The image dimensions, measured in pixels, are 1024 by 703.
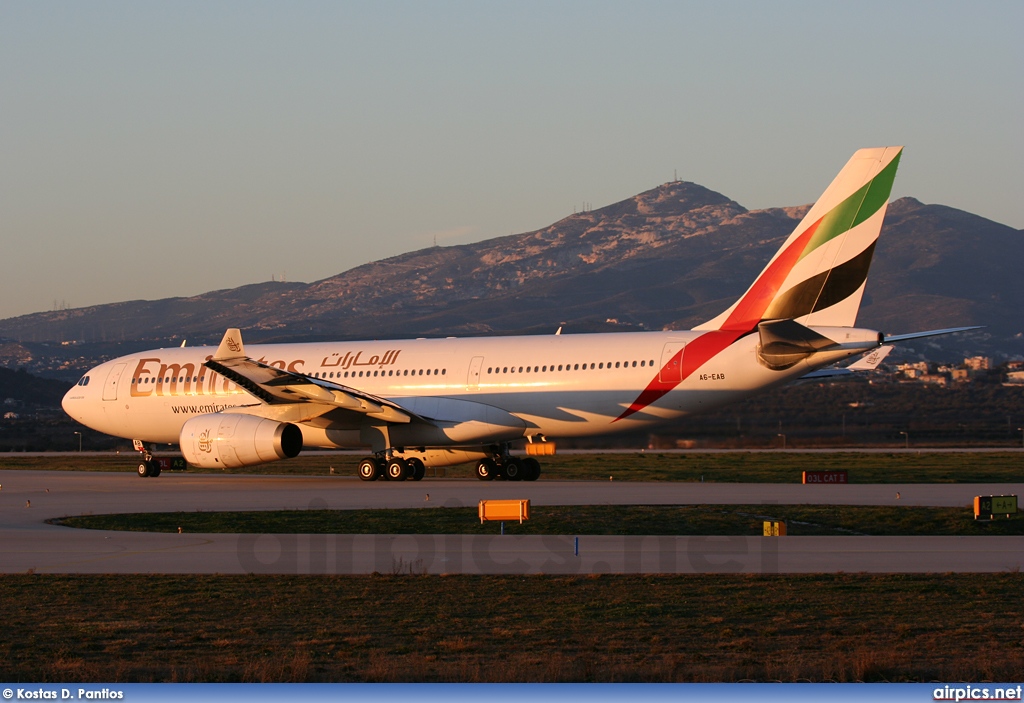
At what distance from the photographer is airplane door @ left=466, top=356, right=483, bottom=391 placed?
33906mm

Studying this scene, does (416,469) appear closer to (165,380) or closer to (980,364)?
(165,380)

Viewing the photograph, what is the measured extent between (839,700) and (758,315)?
82.1 feet

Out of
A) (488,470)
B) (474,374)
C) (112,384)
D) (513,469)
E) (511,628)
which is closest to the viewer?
(511,628)

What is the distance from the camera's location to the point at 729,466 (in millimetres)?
37062

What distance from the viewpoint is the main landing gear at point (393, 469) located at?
109 ft

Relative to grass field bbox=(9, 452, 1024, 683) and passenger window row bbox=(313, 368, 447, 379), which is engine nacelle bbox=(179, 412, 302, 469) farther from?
grass field bbox=(9, 452, 1024, 683)

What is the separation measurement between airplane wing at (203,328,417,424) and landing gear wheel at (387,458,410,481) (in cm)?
104

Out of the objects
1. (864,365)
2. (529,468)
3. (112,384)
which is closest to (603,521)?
(529,468)

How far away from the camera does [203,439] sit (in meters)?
32.7

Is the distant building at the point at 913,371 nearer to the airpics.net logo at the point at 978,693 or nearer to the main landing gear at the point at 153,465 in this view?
the main landing gear at the point at 153,465

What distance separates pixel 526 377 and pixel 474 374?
5.43 ft

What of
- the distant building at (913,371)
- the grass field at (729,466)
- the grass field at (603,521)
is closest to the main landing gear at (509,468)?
the grass field at (729,466)

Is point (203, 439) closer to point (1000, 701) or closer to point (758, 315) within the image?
point (758, 315)

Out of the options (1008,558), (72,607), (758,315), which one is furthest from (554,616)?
(758,315)
